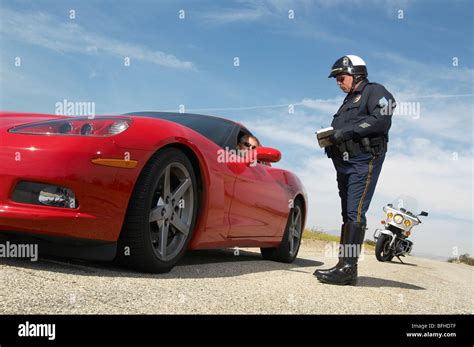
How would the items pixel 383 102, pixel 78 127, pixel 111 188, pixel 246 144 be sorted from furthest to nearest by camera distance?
pixel 246 144 → pixel 383 102 → pixel 78 127 → pixel 111 188

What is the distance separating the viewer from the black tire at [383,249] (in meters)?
10.7

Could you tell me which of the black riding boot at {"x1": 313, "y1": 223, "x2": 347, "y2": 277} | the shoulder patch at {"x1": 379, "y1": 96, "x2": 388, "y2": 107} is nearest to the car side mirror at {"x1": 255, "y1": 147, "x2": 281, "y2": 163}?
the black riding boot at {"x1": 313, "y1": 223, "x2": 347, "y2": 277}

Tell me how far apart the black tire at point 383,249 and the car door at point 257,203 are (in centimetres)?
472

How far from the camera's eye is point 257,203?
5.45 m

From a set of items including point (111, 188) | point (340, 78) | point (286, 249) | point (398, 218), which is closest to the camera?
point (111, 188)

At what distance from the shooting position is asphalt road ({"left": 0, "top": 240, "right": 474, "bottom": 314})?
2787 millimetres

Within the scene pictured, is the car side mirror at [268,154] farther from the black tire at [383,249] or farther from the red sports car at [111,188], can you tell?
the black tire at [383,249]

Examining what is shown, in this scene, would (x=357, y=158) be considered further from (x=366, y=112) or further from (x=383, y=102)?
(x=383, y=102)

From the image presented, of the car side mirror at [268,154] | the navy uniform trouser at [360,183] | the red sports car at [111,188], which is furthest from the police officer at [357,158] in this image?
the red sports car at [111,188]

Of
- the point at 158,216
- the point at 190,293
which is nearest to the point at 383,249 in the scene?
the point at 158,216

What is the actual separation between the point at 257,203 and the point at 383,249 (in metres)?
6.06
